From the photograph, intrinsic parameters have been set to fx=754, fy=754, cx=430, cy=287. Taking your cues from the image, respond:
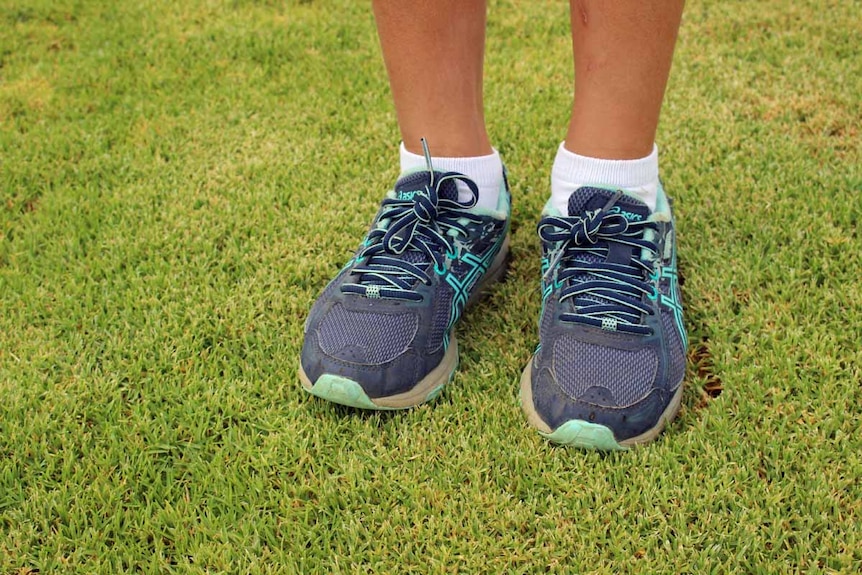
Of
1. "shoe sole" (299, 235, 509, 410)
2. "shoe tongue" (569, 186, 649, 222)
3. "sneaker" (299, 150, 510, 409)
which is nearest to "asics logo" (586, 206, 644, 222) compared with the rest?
"shoe tongue" (569, 186, 649, 222)

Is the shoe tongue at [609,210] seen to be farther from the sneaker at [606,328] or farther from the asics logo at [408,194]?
the asics logo at [408,194]

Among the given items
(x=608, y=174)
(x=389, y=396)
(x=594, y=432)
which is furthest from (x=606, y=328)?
(x=389, y=396)

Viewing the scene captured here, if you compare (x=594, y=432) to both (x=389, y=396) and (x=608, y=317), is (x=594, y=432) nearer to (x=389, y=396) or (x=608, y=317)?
(x=608, y=317)

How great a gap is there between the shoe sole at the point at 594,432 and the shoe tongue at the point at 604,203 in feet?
0.99

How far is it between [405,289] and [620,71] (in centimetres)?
50

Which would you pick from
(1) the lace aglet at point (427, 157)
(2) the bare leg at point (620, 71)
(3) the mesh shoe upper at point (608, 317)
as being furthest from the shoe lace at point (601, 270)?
(1) the lace aglet at point (427, 157)

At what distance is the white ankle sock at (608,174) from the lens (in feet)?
4.27

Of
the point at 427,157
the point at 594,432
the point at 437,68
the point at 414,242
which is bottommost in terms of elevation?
the point at 594,432

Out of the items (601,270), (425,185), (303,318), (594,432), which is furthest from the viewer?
(303,318)

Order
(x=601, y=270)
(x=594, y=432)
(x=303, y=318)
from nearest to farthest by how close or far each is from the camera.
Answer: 1. (x=594, y=432)
2. (x=601, y=270)
3. (x=303, y=318)

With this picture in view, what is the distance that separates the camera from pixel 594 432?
1.17 metres

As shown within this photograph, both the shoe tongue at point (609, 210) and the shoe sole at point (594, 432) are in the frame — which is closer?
the shoe sole at point (594, 432)

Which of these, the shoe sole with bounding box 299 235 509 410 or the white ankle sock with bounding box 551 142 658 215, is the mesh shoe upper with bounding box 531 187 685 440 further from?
the shoe sole with bounding box 299 235 509 410

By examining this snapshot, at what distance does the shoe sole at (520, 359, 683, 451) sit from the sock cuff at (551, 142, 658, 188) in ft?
1.19
